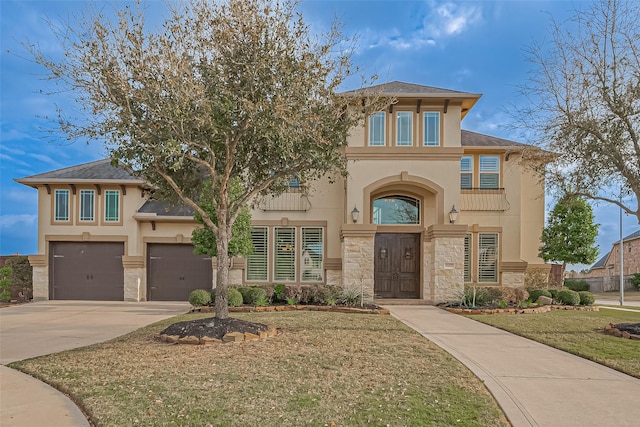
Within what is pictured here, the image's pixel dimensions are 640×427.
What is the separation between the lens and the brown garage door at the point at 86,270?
18.7m

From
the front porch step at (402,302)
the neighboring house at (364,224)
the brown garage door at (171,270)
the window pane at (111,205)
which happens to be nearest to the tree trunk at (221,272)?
the neighboring house at (364,224)

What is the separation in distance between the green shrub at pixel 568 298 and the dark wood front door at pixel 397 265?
4646 mm

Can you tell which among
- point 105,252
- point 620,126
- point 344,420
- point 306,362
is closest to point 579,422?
point 344,420

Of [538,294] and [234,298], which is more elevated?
[234,298]

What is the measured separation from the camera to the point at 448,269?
15.4 metres

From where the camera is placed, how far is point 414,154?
15.8 meters

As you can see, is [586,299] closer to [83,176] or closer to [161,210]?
[161,210]

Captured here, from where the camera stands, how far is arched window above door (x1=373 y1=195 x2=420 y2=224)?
682 inches

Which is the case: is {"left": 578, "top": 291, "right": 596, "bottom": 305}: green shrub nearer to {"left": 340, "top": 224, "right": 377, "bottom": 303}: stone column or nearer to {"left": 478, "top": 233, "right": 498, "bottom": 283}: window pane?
{"left": 478, "top": 233, "right": 498, "bottom": 283}: window pane

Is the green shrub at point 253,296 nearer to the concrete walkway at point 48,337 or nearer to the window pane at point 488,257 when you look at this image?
the concrete walkway at point 48,337

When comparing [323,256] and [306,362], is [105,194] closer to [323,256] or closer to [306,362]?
[323,256]

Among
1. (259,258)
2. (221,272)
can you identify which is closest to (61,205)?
(259,258)

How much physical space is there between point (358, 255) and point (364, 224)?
1056mm

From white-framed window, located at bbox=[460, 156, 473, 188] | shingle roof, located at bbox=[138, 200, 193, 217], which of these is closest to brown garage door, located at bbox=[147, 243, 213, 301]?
shingle roof, located at bbox=[138, 200, 193, 217]
